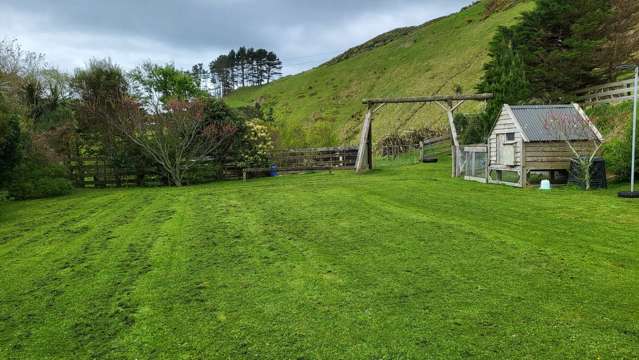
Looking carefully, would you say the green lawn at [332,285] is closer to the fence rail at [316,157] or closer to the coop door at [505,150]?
the coop door at [505,150]

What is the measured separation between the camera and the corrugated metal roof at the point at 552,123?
1238 cm

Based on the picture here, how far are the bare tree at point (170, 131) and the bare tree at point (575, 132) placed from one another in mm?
12675

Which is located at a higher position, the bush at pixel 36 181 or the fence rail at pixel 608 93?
the fence rail at pixel 608 93

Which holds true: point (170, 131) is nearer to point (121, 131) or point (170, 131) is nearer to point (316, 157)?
point (121, 131)

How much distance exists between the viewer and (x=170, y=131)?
1758cm

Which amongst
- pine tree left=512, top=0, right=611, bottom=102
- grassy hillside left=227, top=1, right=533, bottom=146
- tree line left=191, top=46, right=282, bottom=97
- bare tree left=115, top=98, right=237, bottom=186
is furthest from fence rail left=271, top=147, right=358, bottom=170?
tree line left=191, top=46, right=282, bottom=97

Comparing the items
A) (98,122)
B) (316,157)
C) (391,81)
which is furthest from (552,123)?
(391,81)

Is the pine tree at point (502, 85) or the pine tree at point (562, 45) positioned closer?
the pine tree at point (562, 45)

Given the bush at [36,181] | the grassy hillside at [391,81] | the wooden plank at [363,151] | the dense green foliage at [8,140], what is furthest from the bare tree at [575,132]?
the grassy hillside at [391,81]

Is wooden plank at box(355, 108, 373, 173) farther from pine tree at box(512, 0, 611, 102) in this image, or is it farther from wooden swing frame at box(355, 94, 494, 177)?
pine tree at box(512, 0, 611, 102)

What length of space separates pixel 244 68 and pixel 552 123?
94914mm

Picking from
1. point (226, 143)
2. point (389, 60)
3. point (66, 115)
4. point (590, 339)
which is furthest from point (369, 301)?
point (389, 60)

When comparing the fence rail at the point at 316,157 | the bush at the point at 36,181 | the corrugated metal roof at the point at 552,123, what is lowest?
the bush at the point at 36,181

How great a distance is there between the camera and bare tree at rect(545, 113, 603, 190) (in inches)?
472
